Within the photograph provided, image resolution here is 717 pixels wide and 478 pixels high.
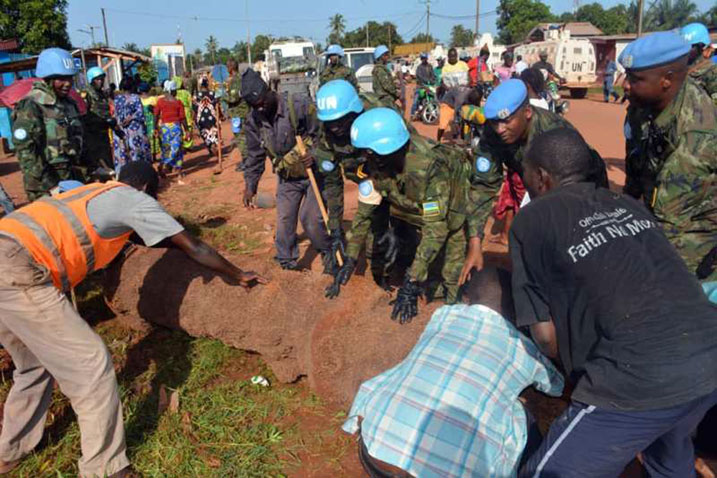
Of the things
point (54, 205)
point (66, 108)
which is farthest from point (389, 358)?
point (66, 108)

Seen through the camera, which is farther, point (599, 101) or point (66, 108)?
point (599, 101)

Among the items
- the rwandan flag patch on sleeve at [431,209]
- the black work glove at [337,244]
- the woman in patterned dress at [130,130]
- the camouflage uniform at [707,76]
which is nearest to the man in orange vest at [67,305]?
the rwandan flag patch on sleeve at [431,209]

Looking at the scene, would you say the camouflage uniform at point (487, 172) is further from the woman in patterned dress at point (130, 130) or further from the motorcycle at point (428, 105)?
the motorcycle at point (428, 105)

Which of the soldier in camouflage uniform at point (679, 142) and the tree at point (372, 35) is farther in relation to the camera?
the tree at point (372, 35)

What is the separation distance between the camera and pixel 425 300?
345 cm

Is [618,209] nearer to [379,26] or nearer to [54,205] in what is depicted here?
[54,205]

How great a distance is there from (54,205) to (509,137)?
268 cm

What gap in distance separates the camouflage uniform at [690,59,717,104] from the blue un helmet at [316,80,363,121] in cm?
379

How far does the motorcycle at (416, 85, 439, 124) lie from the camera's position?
14.8 metres

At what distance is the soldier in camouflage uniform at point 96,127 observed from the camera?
18.8 feet

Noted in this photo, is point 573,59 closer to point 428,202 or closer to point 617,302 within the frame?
point 428,202

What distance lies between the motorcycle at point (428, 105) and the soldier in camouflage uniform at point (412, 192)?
1159cm

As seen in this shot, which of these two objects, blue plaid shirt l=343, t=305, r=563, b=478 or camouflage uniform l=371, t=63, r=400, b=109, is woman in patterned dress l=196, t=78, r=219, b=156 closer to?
camouflage uniform l=371, t=63, r=400, b=109

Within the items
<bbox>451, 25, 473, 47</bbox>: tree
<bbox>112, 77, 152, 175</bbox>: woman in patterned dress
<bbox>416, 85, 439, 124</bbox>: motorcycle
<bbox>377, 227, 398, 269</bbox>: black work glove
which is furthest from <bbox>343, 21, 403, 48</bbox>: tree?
<bbox>377, 227, 398, 269</bbox>: black work glove
